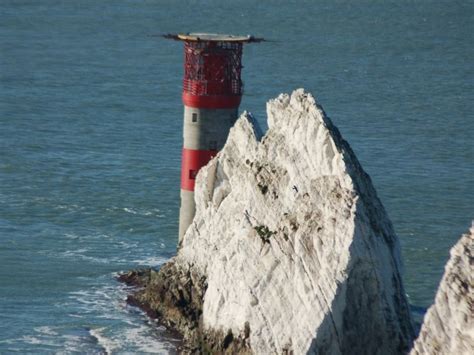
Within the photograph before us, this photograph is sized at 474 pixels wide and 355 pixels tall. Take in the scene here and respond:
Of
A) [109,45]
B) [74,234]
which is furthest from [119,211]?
[109,45]

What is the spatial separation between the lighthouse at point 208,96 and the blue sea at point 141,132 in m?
3.53

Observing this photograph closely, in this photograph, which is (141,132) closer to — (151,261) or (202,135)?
(151,261)

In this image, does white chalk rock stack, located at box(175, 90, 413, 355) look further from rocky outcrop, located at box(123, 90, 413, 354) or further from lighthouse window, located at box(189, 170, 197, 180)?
lighthouse window, located at box(189, 170, 197, 180)

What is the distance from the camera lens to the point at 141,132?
270ft

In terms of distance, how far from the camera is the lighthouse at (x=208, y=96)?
2100 inches

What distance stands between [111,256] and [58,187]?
11.6m

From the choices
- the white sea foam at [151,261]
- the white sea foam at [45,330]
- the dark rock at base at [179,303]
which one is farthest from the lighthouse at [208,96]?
the white sea foam at [45,330]

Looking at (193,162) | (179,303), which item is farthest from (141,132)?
(179,303)

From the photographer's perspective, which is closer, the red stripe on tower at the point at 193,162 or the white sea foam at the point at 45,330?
the white sea foam at the point at 45,330

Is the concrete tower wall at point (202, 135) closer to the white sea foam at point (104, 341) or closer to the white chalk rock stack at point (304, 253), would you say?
the white chalk rock stack at point (304, 253)

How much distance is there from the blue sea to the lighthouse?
3534 millimetres

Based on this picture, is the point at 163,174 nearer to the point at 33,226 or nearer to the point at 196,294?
the point at 33,226

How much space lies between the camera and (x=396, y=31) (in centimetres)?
13575

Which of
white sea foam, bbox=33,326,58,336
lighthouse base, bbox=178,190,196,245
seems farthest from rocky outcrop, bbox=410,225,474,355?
lighthouse base, bbox=178,190,196,245
